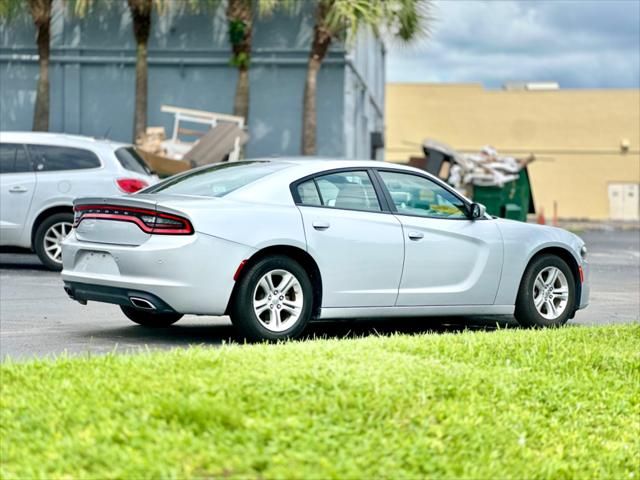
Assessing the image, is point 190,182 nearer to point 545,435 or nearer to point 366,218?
point 366,218

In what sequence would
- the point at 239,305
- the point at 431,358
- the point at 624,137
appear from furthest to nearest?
the point at 624,137 → the point at 239,305 → the point at 431,358

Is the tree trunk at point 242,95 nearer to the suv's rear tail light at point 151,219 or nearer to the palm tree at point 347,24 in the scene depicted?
the palm tree at point 347,24

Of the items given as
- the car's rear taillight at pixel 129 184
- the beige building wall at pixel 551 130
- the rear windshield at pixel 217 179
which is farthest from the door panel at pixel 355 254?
the beige building wall at pixel 551 130

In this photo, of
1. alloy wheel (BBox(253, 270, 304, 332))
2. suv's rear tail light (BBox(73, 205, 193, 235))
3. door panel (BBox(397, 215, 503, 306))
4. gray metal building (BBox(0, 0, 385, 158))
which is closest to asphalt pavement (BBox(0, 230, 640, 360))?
alloy wheel (BBox(253, 270, 304, 332))

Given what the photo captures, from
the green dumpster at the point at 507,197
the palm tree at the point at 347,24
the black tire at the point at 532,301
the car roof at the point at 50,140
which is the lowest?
the black tire at the point at 532,301

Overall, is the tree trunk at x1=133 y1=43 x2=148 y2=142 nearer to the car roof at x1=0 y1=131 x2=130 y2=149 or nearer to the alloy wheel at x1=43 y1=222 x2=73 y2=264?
the car roof at x1=0 y1=131 x2=130 y2=149

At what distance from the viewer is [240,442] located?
5.65 m

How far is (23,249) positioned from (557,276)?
8.62 m

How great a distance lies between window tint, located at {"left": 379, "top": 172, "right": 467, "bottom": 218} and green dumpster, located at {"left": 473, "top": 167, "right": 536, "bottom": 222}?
57.8 ft

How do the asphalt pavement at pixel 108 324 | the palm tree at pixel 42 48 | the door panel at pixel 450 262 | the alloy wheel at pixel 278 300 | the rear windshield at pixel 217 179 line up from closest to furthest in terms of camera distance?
the alloy wheel at pixel 278 300, the asphalt pavement at pixel 108 324, the rear windshield at pixel 217 179, the door panel at pixel 450 262, the palm tree at pixel 42 48

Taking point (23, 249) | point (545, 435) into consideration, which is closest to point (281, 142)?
point (23, 249)

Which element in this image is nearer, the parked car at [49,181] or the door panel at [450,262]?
the door panel at [450,262]

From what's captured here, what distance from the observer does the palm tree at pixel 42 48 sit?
92.6 ft

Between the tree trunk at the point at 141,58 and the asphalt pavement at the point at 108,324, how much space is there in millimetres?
13025
